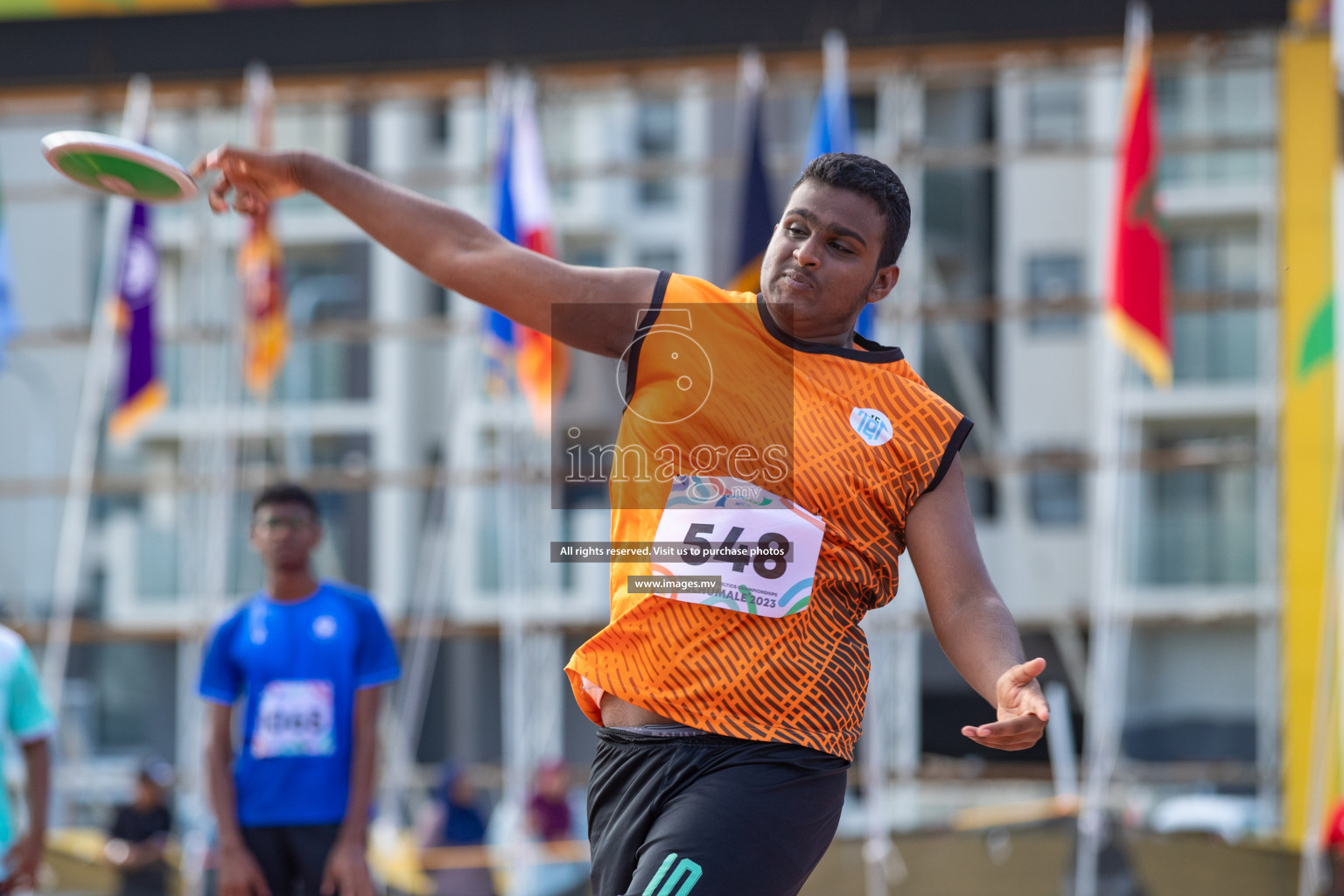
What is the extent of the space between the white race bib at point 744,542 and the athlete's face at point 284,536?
2434mm

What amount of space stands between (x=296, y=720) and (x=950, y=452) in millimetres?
2569

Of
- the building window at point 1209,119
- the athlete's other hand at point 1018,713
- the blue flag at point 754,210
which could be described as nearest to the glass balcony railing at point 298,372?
the blue flag at point 754,210

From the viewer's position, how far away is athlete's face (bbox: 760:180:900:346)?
6.52 ft

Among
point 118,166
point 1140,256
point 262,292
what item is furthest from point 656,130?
point 118,166

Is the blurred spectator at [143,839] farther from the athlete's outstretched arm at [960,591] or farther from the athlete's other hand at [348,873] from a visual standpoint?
the athlete's outstretched arm at [960,591]

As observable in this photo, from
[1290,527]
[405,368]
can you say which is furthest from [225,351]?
[1290,527]

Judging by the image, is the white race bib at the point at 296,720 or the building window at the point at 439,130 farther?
the building window at the point at 439,130

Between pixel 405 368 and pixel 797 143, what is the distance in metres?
5.04

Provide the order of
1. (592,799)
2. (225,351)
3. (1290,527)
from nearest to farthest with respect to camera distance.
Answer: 1. (592,799)
2. (1290,527)
3. (225,351)

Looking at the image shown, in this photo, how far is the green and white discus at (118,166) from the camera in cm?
214

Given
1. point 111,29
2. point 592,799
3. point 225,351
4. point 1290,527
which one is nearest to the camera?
point 592,799

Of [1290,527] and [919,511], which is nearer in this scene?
[919,511]

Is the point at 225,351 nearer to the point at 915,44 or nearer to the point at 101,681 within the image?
the point at 101,681

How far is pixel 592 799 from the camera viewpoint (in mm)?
2000
